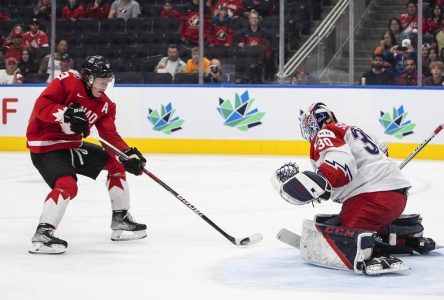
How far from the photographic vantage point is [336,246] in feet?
14.1

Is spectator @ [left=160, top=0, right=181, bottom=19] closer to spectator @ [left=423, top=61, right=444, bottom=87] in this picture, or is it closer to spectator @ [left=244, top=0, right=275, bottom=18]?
spectator @ [left=244, top=0, right=275, bottom=18]

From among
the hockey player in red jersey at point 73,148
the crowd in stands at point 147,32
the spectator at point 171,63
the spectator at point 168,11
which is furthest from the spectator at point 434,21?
the hockey player in red jersey at point 73,148

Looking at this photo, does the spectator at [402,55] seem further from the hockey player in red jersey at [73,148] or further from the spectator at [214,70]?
the hockey player in red jersey at [73,148]

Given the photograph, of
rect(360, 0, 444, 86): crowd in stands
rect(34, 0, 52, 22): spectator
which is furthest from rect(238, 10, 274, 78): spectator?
rect(34, 0, 52, 22): spectator

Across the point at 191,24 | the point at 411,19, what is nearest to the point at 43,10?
the point at 191,24

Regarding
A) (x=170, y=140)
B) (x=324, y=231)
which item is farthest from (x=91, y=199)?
(x=170, y=140)

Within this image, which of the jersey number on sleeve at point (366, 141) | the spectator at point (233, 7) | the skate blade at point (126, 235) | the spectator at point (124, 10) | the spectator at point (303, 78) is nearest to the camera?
the jersey number on sleeve at point (366, 141)

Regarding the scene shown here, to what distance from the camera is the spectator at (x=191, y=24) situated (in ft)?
35.5

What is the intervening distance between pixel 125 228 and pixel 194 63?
5.67 metres

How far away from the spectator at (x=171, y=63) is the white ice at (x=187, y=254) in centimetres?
291

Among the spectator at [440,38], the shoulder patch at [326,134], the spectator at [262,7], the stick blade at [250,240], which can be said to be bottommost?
the stick blade at [250,240]

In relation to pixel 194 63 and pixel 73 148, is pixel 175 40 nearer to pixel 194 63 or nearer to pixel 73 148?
pixel 194 63

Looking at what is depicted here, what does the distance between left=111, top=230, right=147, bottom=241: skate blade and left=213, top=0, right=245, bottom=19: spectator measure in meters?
5.81

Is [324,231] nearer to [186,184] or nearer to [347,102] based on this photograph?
[186,184]
